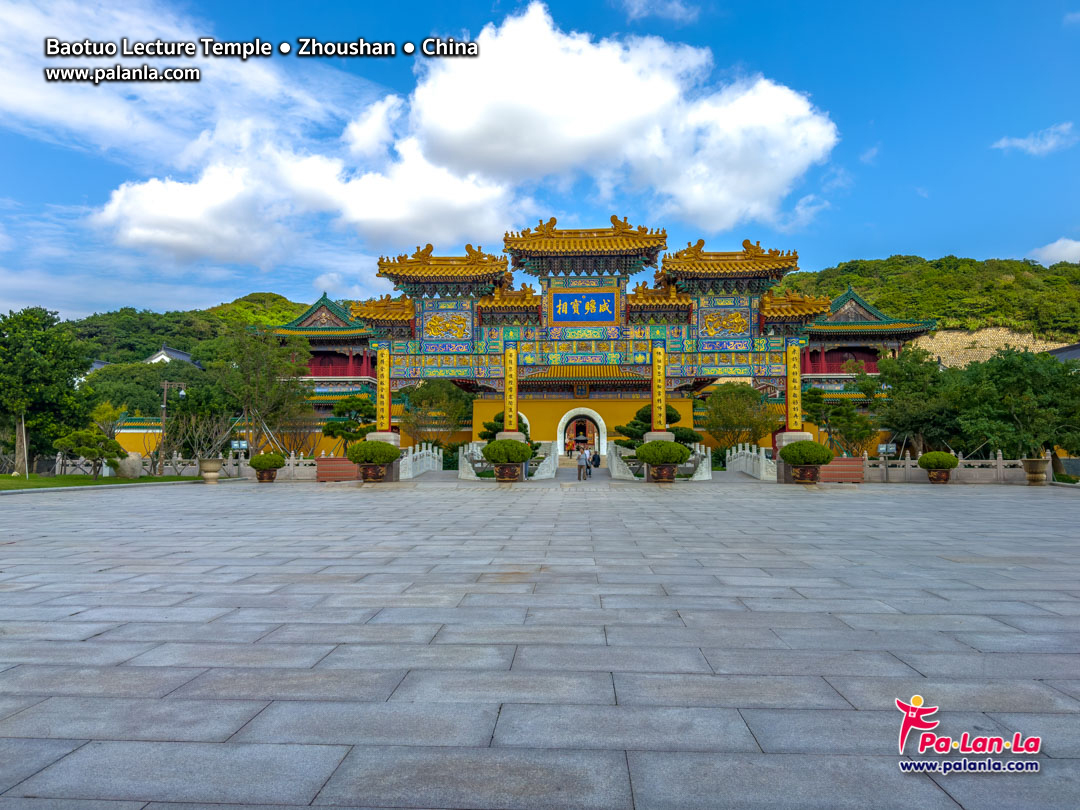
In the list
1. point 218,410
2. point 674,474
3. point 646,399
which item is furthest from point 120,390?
point 674,474

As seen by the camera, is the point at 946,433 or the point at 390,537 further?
the point at 946,433

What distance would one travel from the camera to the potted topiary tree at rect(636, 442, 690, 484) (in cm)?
1872

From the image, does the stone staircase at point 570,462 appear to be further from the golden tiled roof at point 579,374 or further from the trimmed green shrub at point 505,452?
the trimmed green shrub at point 505,452

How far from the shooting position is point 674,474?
19047 mm

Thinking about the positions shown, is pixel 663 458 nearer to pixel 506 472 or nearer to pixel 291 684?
pixel 506 472

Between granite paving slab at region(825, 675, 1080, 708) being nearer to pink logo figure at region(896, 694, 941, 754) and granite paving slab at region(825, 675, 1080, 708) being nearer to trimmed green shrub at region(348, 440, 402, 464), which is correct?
pink logo figure at region(896, 694, 941, 754)

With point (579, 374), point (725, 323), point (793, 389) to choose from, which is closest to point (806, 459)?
point (793, 389)

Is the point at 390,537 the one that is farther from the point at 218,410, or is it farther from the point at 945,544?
the point at 218,410

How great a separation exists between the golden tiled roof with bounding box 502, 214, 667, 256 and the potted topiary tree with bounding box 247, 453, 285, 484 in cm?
1106

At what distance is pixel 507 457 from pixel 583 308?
7049 mm

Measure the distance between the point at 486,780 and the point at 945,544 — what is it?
729 centimetres

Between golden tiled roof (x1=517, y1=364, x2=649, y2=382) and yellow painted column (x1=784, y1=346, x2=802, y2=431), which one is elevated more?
golden tiled roof (x1=517, y1=364, x2=649, y2=382)

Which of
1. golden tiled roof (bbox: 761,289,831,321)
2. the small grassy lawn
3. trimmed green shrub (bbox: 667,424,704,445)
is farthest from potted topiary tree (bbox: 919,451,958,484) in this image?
the small grassy lawn

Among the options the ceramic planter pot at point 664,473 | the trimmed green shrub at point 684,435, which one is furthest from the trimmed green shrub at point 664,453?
the trimmed green shrub at point 684,435
